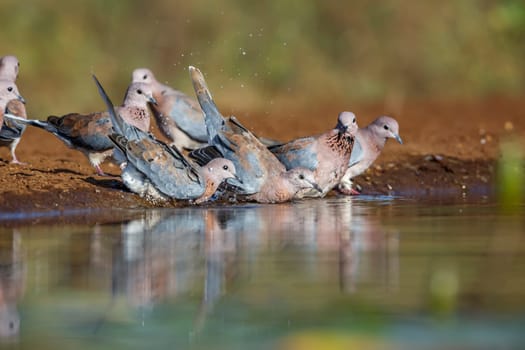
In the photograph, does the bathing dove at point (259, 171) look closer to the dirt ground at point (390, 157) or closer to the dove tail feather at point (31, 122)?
the dirt ground at point (390, 157)

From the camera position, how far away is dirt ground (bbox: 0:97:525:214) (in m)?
9.62

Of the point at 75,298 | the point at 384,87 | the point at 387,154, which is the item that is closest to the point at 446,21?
the point at 384,87

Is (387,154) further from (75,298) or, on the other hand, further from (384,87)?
(75,298)

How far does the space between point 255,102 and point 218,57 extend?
0.75 metres

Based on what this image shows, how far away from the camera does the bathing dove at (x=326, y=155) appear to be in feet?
34.1

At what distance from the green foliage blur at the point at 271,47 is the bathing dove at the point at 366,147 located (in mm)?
4845

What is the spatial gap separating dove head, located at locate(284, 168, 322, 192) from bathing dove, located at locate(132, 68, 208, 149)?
7.07ft

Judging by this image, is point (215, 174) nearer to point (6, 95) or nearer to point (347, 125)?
point (347, 125)

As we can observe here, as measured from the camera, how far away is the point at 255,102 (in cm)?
1645

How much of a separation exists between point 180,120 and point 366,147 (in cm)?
196

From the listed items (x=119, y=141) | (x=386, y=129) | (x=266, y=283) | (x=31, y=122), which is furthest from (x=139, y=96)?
(x=266, y=283)

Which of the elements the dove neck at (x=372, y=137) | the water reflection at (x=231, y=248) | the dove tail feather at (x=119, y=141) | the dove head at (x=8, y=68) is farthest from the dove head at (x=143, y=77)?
the water reflection at (x=231, y=248)

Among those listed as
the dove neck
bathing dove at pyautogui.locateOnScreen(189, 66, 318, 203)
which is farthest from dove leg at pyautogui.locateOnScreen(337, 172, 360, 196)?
bathing dove at pyautogui.locateOnScreen(189, 66, 318, 203)

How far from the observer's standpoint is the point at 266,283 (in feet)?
20.1
